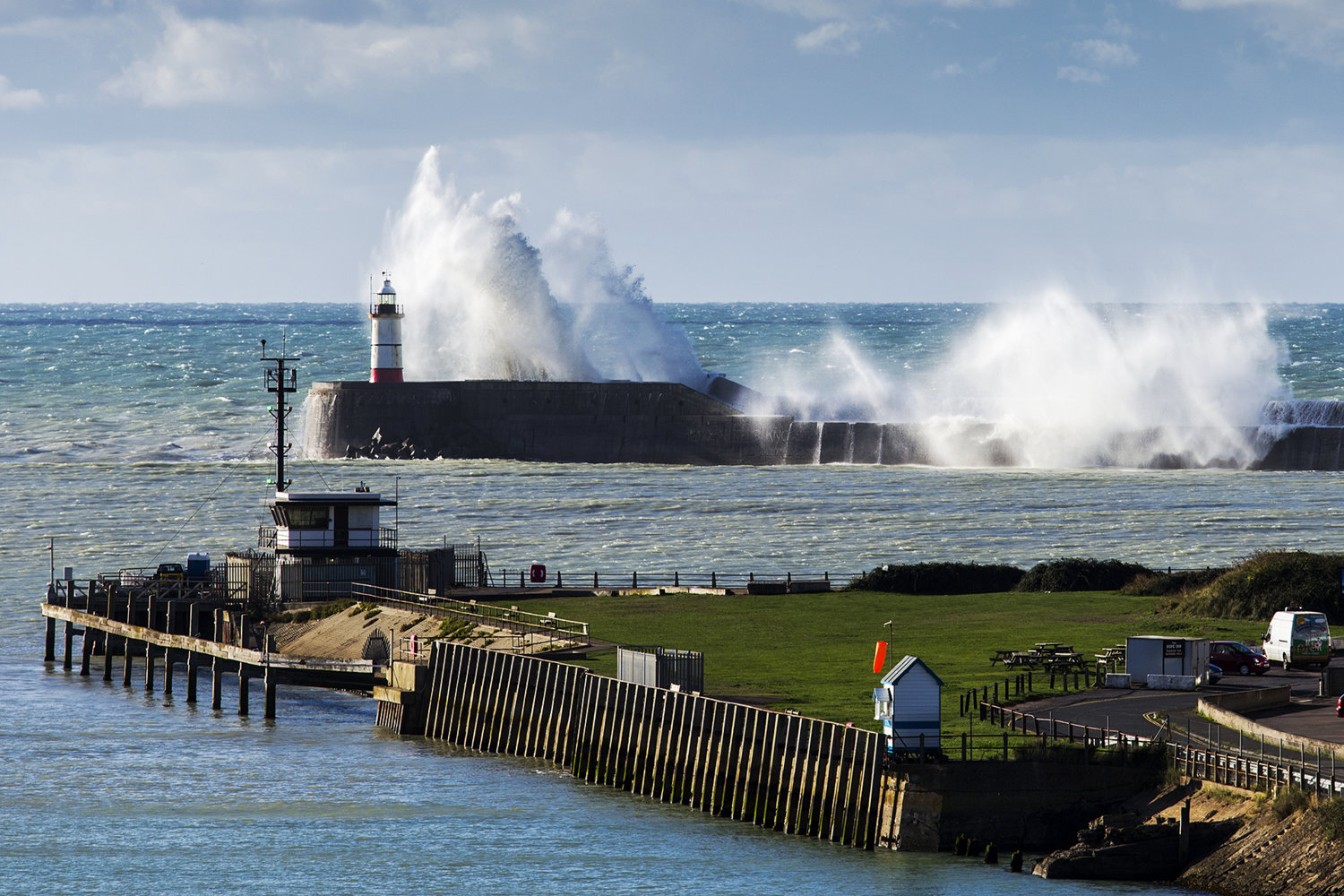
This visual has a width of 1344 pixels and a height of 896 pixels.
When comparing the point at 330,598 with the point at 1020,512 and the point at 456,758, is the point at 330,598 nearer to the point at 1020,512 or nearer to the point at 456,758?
the point at 456,758

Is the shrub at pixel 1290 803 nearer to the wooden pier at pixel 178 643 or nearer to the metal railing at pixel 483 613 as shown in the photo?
the metal railing at pixel 483 613

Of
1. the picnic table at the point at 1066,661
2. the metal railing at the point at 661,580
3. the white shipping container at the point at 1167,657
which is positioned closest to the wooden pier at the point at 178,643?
the metal railing at the point at 661,580

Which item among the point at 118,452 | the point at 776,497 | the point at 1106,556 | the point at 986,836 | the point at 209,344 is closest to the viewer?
the point at 986,836

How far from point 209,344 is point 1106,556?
15516 cm

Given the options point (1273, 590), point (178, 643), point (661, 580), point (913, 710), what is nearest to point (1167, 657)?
point (913, 710)

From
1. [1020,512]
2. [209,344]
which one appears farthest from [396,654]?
[209,344]

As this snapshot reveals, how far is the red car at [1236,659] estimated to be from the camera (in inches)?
1227

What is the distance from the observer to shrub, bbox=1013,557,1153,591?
150 feet

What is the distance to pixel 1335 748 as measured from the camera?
76.0 feet

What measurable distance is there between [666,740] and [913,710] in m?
5.18

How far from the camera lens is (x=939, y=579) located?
45.8m

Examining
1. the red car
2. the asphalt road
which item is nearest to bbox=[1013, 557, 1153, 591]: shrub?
the red car

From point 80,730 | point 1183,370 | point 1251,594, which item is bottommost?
point 80,730

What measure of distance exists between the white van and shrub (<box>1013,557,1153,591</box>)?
1330cm
